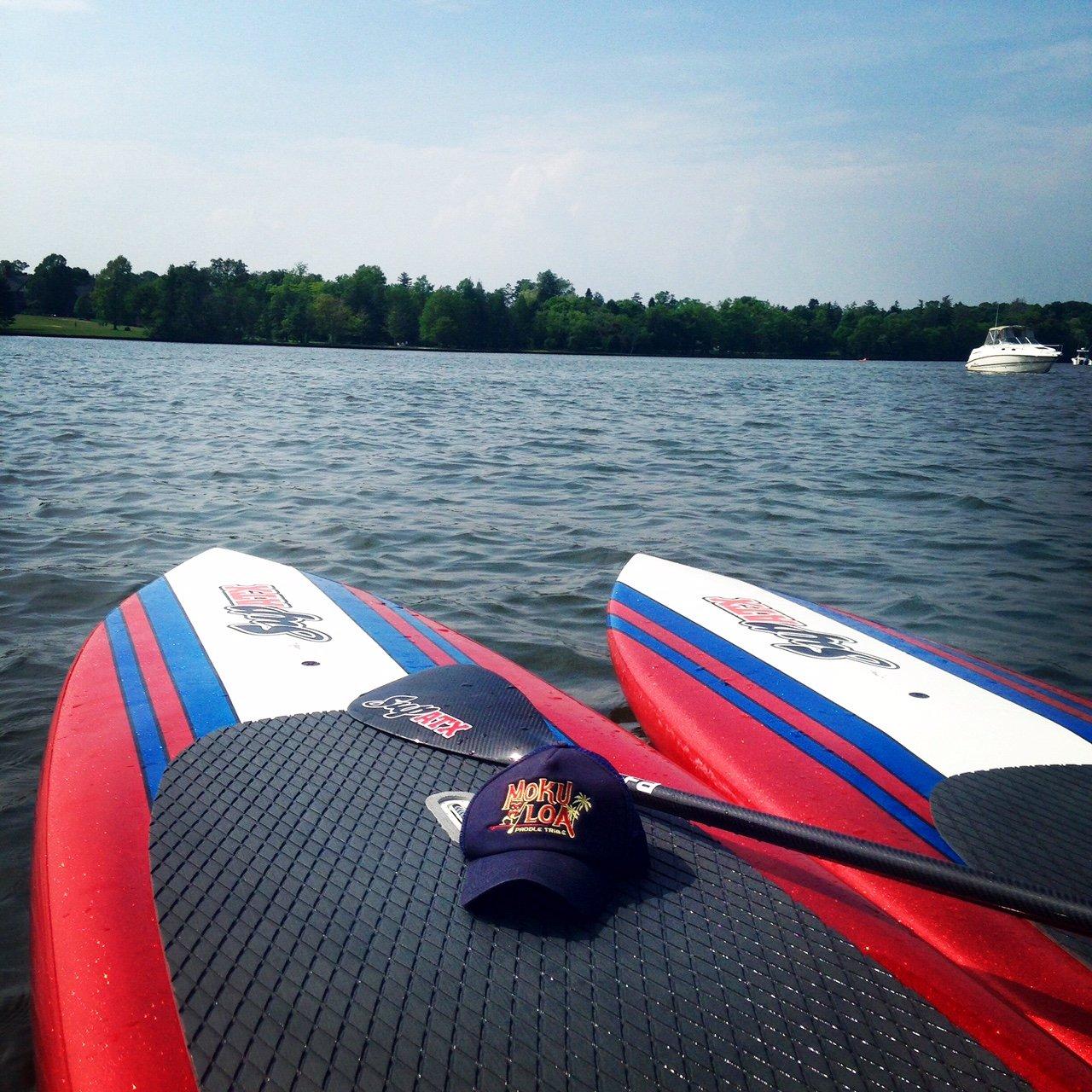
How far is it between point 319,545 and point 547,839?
482 cm

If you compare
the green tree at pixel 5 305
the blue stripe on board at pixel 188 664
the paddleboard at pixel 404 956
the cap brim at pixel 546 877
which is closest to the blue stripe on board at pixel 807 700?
the paddleboard at pixel 404 956

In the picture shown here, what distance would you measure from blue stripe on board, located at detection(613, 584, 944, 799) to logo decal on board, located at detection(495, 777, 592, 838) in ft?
3.87

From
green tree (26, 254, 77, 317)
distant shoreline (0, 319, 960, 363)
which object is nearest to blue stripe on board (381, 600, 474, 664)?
distant shoreline (0, 319, 960, 363)

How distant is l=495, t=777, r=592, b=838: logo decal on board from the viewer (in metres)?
1.62

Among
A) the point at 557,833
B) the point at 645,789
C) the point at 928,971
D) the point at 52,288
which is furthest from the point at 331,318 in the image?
the point at 928,971

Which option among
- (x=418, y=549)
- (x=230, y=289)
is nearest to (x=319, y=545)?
(x=418, y=549)

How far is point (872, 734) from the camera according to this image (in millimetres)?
2693

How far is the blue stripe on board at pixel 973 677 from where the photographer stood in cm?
280

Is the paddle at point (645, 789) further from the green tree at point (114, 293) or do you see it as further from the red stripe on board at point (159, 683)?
the green tree at point (114, 293)

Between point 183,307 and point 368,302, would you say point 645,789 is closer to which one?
point 183,307

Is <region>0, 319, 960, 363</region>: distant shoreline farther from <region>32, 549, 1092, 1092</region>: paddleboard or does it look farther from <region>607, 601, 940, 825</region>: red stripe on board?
<region>32, 549, 1092, 1092</region>: paddleboard

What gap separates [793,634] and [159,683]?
2261 millimetres

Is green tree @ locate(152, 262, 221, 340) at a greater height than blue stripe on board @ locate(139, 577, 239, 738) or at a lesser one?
greater

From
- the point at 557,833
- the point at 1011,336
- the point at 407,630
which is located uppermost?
the point at 1011,336
